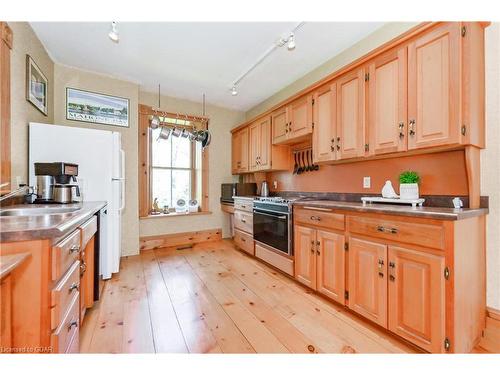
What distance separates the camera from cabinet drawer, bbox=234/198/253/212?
331 centimetres

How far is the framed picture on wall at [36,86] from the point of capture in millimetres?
2084

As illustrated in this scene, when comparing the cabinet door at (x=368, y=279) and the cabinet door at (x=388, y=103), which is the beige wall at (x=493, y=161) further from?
the cabinet door at (x=368, y=279)

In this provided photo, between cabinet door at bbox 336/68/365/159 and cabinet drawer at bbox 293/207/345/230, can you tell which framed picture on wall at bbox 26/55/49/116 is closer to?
cabinet drawer at bbox 293/207/345/230

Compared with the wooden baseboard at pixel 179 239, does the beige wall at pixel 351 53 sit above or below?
above

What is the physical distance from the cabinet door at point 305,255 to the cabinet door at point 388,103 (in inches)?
39.7

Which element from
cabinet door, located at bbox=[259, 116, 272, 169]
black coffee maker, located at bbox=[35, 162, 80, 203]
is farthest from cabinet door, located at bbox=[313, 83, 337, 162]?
black coffee maker, located at bbox=[35, 162, 80, 203]

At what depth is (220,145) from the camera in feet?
14.2

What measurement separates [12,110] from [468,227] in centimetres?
350

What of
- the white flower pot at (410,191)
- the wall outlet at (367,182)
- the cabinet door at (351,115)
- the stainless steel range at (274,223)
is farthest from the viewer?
the stainless steel range at (274,223)

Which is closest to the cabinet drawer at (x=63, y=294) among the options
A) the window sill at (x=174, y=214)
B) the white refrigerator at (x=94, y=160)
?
the white refrigerator at (x=94, y=160)

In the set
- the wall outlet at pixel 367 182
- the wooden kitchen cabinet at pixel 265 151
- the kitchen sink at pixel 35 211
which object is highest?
the wooden kitchen cabinet at pixel 265 151
